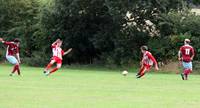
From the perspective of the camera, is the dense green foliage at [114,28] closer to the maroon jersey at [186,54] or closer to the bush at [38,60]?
the bush at [38,60]

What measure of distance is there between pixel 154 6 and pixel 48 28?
965 centimetres

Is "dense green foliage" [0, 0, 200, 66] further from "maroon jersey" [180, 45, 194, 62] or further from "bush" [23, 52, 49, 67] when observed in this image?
"maroon jersey" [180, 45, 194, 62]

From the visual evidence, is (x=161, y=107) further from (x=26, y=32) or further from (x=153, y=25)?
(x=26, y=32)

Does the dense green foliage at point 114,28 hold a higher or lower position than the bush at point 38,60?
higher

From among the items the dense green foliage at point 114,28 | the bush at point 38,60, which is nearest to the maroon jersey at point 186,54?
the dense green foliage at point 114,28

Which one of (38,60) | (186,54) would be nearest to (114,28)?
(38,60)

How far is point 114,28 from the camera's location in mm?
48531

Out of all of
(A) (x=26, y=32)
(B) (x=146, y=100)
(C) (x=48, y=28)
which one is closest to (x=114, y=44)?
(C) (x=48, y=28)

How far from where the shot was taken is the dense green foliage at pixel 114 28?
46.7m

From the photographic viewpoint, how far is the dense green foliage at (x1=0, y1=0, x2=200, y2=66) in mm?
46688

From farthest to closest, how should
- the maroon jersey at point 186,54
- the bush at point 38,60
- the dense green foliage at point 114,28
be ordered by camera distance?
1. the bush at point 38,60
2. the dense green foliage at point 114,28
3. the maroon jersey at point 186,54

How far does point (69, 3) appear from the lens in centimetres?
4816

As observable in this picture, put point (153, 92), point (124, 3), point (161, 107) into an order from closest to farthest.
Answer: point (161, 107) → point (153, 92) → point (124, 3)

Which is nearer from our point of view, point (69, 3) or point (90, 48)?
point (69, 3)
